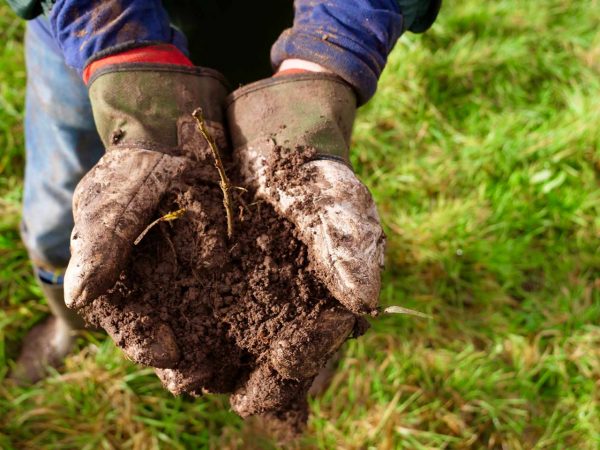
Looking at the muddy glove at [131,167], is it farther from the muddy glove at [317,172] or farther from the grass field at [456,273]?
the grass field at [456,273]

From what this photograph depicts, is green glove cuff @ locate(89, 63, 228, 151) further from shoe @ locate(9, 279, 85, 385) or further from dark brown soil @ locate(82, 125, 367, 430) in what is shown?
shoe @ locate(9, 279, 85, 385)

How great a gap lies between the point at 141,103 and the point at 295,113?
43cm

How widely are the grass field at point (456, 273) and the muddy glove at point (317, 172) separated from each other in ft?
3.95

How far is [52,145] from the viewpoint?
2.06 meters

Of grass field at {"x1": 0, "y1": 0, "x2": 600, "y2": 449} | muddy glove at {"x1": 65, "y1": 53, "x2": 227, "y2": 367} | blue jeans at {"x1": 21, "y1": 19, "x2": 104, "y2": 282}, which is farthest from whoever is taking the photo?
grass field at {"x1": 0, "y1": 0, "x2": 600, "y2": 449}

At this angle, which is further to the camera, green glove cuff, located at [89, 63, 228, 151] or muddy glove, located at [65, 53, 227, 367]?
green glove cuff, located at [89, 63, 228, 151]

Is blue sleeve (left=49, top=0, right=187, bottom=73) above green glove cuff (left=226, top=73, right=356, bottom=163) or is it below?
above

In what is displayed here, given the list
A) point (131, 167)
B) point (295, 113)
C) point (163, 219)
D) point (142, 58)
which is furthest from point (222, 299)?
point (142, 58)

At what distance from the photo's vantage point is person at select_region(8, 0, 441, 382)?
1.37 metres

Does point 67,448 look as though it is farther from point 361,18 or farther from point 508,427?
point 361,18

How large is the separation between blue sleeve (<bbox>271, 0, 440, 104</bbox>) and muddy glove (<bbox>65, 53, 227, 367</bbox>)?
0.29 m

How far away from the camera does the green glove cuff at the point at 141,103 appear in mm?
1515

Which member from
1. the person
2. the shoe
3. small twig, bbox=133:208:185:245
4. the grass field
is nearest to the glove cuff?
the person

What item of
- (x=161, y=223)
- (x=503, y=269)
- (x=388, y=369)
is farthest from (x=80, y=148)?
(x=503, y=269)
